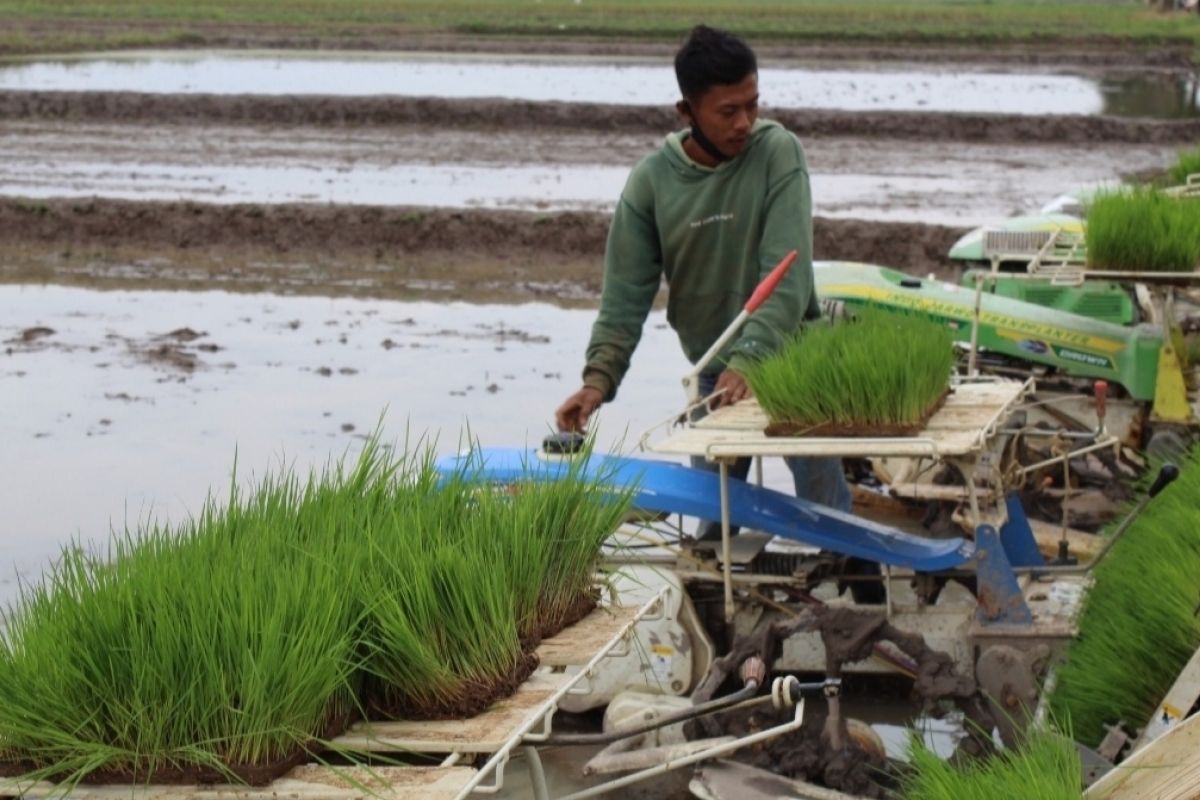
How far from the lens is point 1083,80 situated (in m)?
30.6

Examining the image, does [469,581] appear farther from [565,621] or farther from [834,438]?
[834,438]

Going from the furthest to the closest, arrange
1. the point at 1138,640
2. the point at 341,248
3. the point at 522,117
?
1. the point at 522,117
2. the point at 341,248
3. the point at 1138,640

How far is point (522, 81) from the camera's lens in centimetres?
2856

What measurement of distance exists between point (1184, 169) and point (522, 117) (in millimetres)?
13590

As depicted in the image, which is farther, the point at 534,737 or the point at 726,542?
the point at 726,542

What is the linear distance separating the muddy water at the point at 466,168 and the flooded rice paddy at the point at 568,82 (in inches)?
123

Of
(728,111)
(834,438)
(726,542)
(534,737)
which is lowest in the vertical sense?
(726,542)

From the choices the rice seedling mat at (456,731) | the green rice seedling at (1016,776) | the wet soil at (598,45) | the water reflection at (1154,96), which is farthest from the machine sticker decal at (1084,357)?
the wet soil at (598,45)

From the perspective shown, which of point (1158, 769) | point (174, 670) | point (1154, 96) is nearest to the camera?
point (174, 670)

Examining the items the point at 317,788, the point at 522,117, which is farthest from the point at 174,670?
the point at 522,117

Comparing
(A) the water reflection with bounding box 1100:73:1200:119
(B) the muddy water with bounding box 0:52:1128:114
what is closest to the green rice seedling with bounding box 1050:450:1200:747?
(B) the muddy water with bounding box 0:52:1128:114

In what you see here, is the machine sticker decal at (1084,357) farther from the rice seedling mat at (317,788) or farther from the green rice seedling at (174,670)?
the rice seedling mat at (317,788)

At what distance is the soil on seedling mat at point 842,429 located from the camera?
499cm

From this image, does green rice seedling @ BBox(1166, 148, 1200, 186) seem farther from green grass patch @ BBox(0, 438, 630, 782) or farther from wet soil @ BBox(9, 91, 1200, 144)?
wet soil @ BBox(9, 91, 1200, 144)
